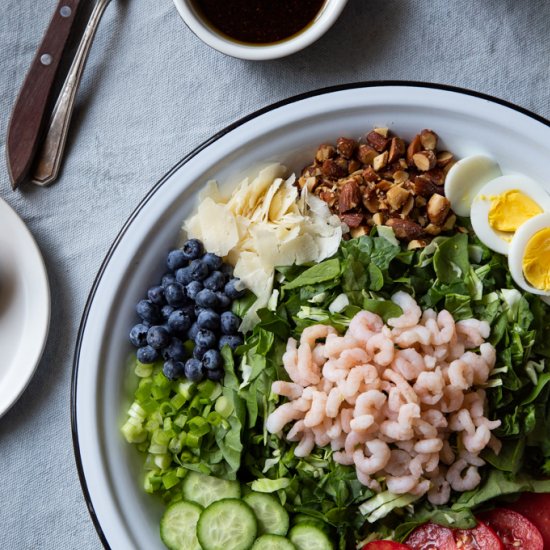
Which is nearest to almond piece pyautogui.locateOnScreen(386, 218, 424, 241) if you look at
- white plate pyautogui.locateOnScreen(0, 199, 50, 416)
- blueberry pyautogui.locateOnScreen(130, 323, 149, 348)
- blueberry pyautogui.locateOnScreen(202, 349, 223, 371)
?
blueberry pyautogui.locateOnScreen(202, 349, 223, 371)

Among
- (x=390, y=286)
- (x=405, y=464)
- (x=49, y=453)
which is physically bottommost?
(x=49, y=453)

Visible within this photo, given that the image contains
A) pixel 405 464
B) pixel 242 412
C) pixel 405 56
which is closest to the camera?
pixel 405 464

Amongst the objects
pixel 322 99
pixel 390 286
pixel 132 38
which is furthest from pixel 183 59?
pixel 390 286

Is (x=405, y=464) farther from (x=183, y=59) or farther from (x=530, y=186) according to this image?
(x=183, y=59)

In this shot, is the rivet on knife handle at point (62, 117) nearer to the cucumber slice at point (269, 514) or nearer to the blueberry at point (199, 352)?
the blueberry at point (199, 352)

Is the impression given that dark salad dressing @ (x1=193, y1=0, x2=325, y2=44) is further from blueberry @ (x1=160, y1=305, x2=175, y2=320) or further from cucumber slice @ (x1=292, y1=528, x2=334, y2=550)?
cucumber slice @ (x1=292, y1=528, x2=334, y2=550)

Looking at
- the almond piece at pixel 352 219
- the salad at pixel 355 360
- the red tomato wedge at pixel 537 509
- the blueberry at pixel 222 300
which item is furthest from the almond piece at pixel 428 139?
the red tomato wedge at pixel 537 509

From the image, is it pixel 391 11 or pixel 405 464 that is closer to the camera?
pixel 405 464
